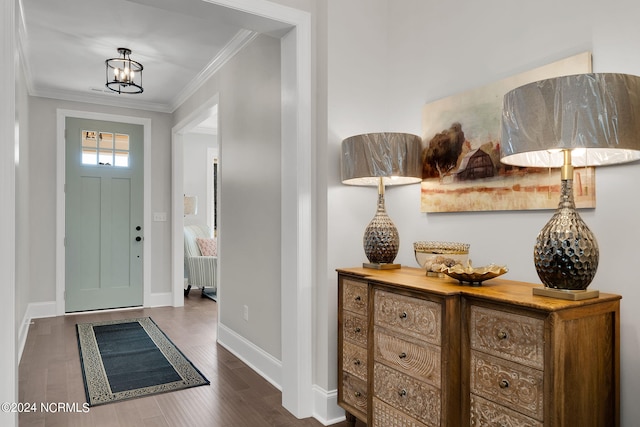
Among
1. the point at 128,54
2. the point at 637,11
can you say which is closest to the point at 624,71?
the point at 637,11

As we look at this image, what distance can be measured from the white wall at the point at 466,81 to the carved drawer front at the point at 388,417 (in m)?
0.71

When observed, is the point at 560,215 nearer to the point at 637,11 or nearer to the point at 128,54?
the point at 637,11

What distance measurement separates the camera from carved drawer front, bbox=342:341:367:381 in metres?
2.07

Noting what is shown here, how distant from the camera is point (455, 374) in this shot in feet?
5.14

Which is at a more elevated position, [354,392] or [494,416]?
[494,416]

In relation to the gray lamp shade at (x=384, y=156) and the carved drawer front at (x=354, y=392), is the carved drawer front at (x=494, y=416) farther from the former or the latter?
the gray lamp shade at (x=384, y=156)

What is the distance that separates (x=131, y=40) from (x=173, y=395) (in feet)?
9.14

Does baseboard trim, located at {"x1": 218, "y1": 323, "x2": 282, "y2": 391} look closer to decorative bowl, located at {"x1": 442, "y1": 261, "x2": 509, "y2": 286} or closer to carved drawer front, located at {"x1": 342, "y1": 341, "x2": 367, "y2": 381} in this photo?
carved drawer front, located at {"x1": 342, "y1": 341, "x2": 367, "y2": 381}

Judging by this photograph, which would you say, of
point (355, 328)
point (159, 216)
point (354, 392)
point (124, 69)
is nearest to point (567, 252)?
point (355, 328)

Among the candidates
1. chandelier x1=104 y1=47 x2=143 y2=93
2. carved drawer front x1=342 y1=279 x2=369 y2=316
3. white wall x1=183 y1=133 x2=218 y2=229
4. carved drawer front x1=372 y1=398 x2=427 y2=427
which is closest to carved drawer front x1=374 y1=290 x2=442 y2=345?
carved drawer front x1=342 y1=279 x2=369 y2=316

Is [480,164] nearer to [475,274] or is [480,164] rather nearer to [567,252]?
[475,274]

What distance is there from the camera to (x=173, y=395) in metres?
2.77

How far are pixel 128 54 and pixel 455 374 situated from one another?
3.74 metres

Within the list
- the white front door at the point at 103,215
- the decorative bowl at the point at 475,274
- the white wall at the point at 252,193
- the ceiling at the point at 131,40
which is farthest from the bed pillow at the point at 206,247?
the decorative bowl at the point at 475,274
